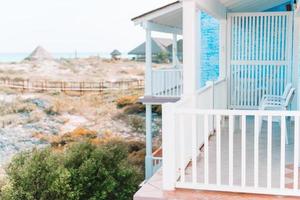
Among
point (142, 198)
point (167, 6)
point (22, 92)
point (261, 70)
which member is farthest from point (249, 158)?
point (22, 92)

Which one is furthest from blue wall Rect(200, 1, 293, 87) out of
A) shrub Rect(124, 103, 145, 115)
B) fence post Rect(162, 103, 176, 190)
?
shrub Rect(124, 103, 145, 115)

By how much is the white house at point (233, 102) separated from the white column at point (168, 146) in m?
0.01

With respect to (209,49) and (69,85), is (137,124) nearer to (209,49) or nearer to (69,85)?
(69,85)

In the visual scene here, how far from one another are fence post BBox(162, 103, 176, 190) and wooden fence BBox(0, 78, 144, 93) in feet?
90.1

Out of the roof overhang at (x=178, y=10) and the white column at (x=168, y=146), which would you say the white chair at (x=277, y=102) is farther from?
the white column at (x=168, y=146)

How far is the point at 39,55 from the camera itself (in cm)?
4100

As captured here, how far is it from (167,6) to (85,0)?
33.3 meters

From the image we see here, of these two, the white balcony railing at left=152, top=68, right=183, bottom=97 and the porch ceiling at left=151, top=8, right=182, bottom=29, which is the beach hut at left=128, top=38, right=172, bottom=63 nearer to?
the porch ceiling at left=151, top=8, right=182, bottom=29

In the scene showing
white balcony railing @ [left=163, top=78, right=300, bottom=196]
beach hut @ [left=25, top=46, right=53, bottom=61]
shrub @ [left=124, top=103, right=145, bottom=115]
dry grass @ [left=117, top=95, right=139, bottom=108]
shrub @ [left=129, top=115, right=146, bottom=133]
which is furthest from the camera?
beach hut @ [left=25, top=46, right=53, bottom=61]

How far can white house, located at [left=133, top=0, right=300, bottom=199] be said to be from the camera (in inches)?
208

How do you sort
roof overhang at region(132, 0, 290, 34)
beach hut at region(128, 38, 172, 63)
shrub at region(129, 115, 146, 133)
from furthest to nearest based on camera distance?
beach hut at region(128, 38, 172, 63) < shrub at region(129, 115, 146, 133) < roof overhang at region(132, 0, 290, 34)

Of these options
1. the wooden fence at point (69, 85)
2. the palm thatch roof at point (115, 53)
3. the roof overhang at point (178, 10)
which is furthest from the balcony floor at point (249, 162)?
the palm thatch roof at point (115, 53)

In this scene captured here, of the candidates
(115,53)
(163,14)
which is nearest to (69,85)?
(115,53)

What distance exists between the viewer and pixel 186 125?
626cm
